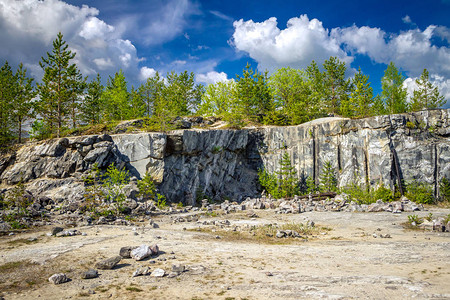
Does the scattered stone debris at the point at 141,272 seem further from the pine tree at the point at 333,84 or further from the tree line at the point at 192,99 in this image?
the pine tree at the point at 333,84

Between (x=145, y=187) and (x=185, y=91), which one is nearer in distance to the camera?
(x=145, y=187)

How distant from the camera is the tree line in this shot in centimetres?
3309

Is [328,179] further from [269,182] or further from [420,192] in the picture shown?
[420,192]

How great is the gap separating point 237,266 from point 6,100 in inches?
1598

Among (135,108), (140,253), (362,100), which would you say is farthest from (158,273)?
(135,108)

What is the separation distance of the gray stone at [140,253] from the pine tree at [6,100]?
109 ft

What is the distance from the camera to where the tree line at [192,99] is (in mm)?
33094

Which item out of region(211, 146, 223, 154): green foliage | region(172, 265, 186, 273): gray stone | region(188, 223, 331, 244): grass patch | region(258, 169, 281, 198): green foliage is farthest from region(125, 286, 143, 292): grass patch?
region(258, 169, 281, 198): green foliage

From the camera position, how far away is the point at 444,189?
24.9 m

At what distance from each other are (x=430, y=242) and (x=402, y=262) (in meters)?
3.70

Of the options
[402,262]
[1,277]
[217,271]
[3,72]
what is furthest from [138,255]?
[3,72]

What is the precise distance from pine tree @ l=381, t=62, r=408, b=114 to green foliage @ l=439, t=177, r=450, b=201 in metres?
17.6

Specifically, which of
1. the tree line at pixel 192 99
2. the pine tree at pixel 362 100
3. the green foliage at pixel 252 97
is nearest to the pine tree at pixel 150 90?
the tree line at pixel 192 99

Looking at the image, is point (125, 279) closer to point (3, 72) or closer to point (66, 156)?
point (66, 156)
